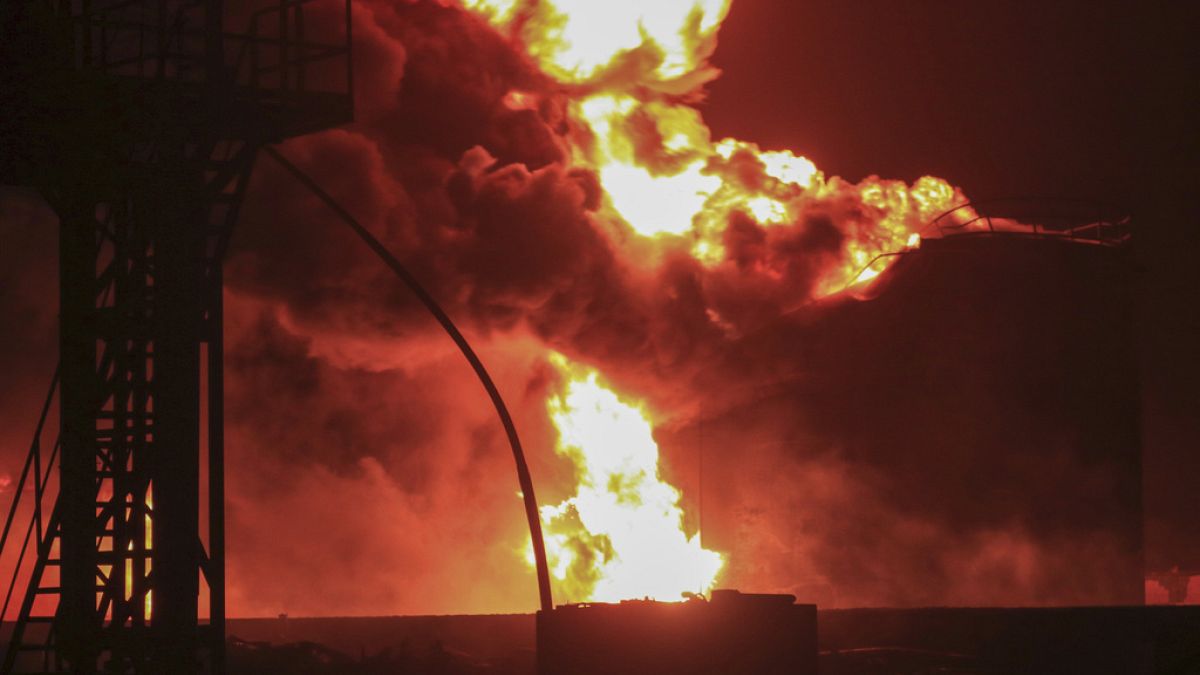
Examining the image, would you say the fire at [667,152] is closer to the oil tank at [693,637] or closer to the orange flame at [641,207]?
the orange flame at [641,207]

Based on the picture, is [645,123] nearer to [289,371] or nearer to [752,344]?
[752,344]

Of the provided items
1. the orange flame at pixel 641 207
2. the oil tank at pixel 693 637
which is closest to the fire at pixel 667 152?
the orange flame at pixel 641 207

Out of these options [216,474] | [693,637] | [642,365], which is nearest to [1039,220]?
[642,365]

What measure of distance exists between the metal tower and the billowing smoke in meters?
11.5

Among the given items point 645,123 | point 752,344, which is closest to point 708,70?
point 645,123

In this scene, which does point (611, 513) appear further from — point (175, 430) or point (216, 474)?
point (175, 430)

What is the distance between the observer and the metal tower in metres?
20.5

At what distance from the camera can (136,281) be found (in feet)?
69.3

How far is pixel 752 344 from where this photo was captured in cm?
3747

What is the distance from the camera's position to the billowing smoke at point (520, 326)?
110ft

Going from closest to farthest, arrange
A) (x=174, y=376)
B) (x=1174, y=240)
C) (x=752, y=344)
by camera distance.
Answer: (x=174, y=376)
(x=752, y=344)
(x=1174, y=240)

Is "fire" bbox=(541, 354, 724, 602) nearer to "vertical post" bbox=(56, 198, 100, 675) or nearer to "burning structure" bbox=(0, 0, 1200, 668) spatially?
"burning structure" bbox=(0, 0, 1200, 668)

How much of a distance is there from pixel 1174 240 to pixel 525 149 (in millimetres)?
22510

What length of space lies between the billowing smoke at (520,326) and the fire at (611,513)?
802 mm
